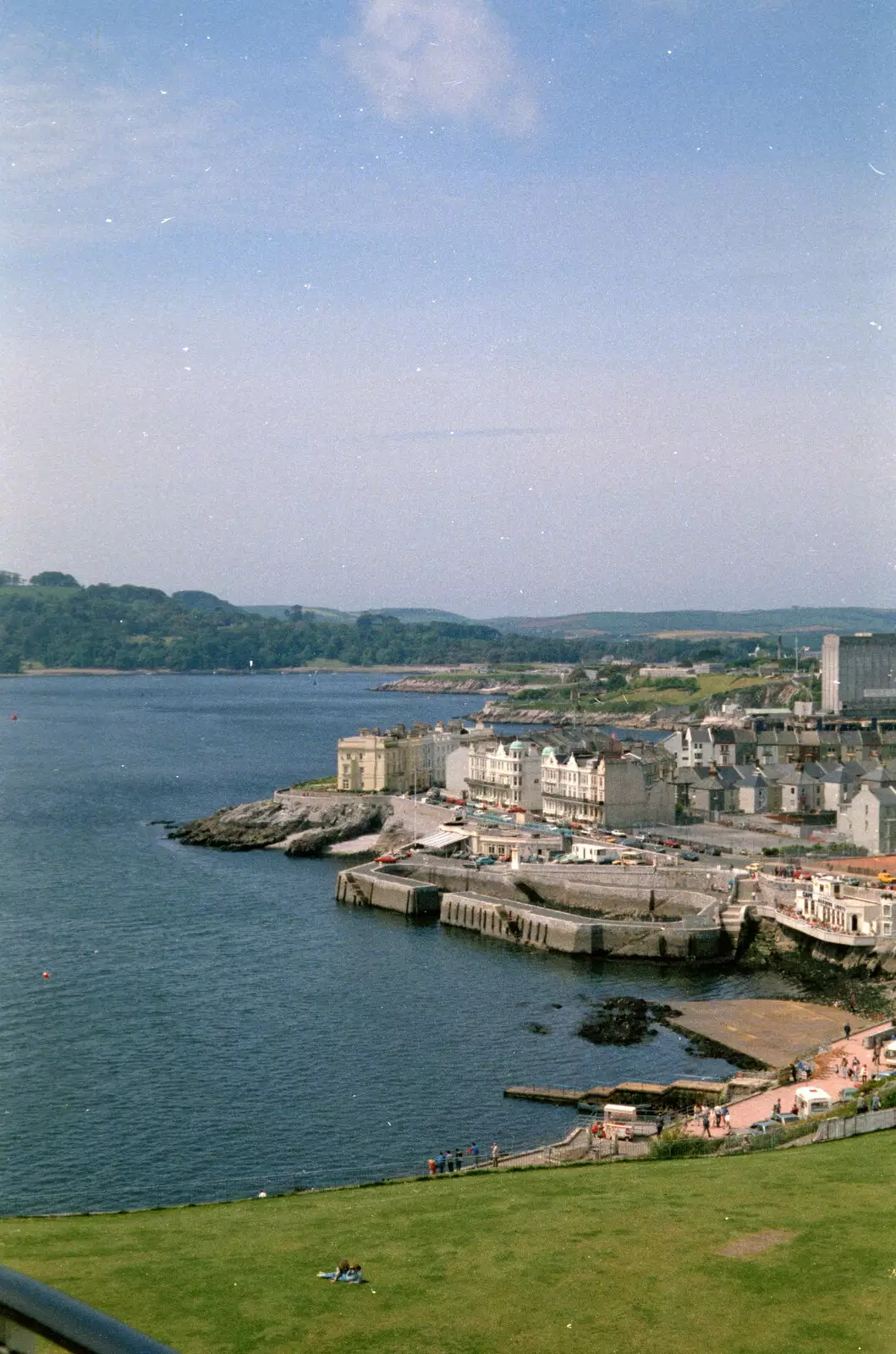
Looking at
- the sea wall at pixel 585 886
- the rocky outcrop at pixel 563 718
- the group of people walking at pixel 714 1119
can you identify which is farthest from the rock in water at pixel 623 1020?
the rocky outcrop at pixel 563 718

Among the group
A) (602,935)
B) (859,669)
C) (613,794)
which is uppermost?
(859,669)

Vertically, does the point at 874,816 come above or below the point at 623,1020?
above

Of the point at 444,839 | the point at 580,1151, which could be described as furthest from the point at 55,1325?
the point at 444,839

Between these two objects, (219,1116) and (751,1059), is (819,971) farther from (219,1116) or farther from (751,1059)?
(219,1116)

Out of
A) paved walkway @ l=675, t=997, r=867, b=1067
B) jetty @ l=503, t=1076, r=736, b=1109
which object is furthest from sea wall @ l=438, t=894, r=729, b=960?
jetty @ l=503, t=1076, r=736, b=1109

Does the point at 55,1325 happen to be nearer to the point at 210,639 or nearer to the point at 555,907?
the point at 555,907

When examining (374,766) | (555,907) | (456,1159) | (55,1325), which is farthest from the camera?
(374,766)
